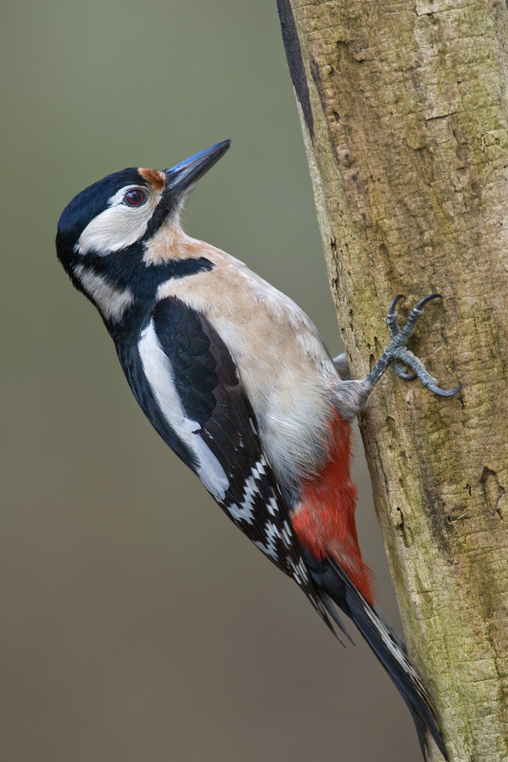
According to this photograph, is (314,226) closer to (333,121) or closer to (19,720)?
(333,121)

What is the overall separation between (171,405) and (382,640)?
0.88 meters

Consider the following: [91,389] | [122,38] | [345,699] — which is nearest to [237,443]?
[91,389]

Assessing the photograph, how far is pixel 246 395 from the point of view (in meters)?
2.00

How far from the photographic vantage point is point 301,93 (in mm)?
1697

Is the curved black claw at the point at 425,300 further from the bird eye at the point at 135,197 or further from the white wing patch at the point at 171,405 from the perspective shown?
the bird eye at the point at 135,197

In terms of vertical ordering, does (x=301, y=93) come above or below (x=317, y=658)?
above

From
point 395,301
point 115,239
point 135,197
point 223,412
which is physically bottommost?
point 223,412

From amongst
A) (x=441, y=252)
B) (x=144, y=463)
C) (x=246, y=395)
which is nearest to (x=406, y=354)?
(x=441, y=252)

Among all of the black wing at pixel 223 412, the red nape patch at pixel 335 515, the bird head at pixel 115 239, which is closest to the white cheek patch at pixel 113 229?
the bird head at pixel 115 239

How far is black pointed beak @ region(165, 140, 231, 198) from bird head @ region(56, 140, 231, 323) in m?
0.07

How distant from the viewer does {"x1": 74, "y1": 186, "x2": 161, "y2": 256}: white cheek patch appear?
7.11 feet

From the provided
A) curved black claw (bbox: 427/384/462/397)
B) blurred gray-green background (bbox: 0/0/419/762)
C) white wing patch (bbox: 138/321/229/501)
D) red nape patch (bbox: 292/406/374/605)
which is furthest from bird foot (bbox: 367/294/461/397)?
blurred gray-green background (bbox: 0/0/419/762)

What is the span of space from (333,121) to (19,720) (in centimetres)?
365

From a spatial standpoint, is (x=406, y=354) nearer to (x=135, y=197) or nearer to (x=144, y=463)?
(x=135, y=197)
